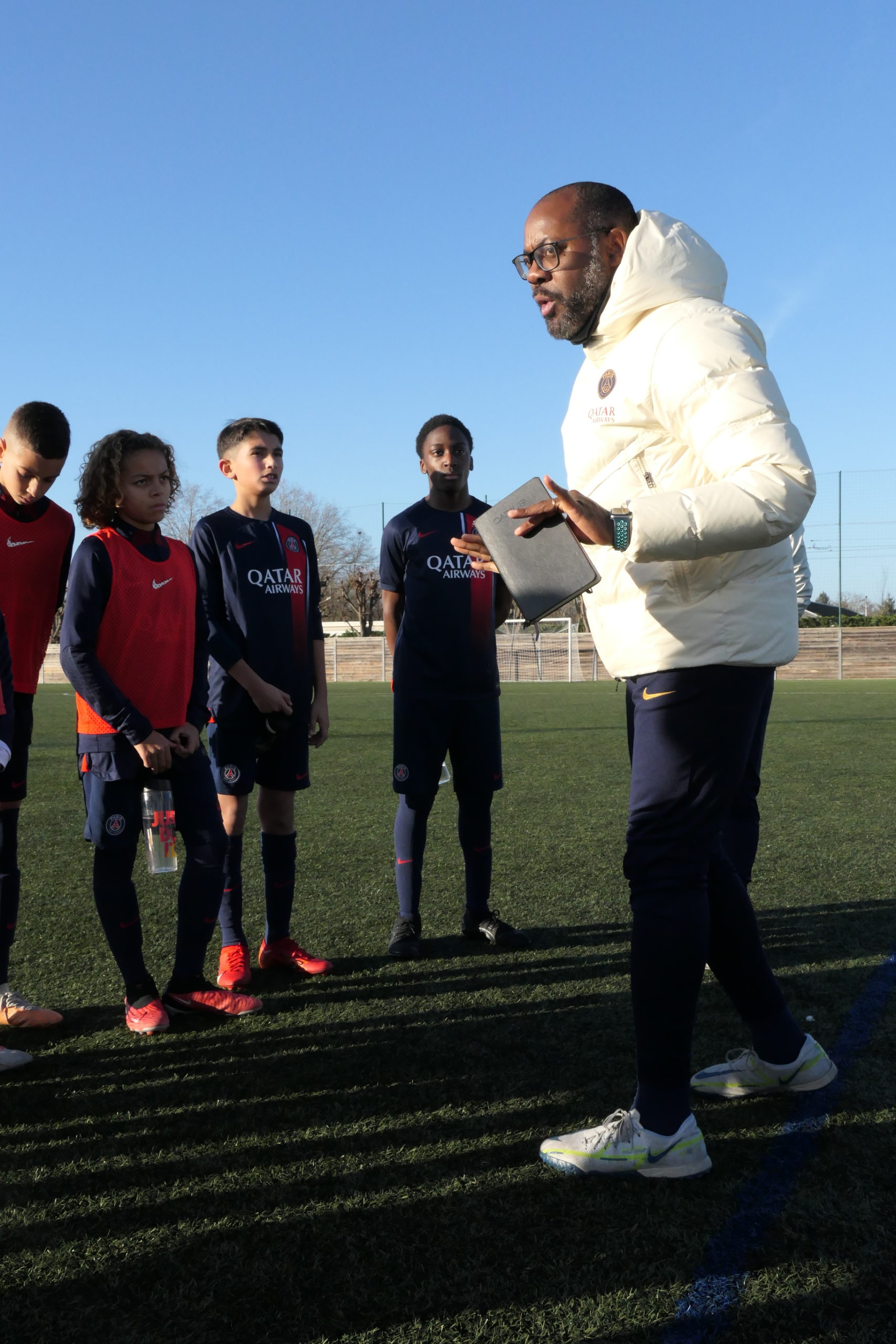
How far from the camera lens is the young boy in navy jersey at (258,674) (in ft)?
12.2

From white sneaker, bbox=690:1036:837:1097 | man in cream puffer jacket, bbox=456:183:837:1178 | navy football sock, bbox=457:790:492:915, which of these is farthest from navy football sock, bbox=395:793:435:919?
man in cream puffer jacket, bbox=456:183:837:1178

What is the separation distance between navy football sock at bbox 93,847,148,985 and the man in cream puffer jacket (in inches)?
59.8

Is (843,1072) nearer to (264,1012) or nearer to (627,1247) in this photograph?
(627,1247)

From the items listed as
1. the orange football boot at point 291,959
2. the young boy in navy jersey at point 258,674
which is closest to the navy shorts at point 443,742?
the young boy in navy jersey at point 258,674

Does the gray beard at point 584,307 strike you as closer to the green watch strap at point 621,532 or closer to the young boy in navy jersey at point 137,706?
the green watch strap at point 621,532

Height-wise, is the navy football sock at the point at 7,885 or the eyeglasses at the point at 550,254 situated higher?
the eyeglasses at the point at 550,254

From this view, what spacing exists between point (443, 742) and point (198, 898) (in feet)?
4.26

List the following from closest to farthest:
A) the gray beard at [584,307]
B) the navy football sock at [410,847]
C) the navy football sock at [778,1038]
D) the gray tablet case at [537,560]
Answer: the gray tablet case at [537,560] → the gray beard at [584,307] → the navy football sock at [778,1038] → the navy football sock at [410,847]

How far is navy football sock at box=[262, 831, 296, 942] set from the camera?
3.85m

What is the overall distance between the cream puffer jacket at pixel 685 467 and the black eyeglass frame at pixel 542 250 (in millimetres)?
109

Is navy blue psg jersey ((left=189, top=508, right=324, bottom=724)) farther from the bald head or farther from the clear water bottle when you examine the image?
the bald head

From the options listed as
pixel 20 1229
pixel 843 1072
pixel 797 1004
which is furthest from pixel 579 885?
pixel 20 1229

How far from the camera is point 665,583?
7.13 ft

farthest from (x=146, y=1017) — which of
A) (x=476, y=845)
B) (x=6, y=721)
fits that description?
(x=476, y=845)
